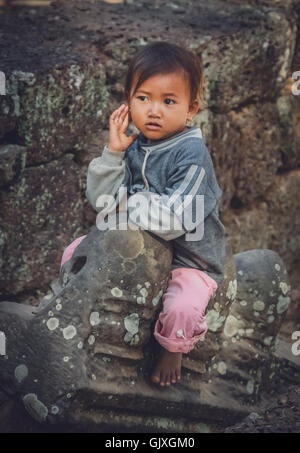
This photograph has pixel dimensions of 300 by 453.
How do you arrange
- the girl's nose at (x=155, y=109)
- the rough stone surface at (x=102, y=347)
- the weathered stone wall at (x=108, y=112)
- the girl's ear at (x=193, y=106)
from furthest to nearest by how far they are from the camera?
the weathered stone wall at (x=108, y=112) → the girl's ear at (x=193, y=106) → the girl's nose at (x=155, y=109) → the rough stone surface at (x=102, y=347)

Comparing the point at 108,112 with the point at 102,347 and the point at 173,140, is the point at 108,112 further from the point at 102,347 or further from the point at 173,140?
the point at 102,347

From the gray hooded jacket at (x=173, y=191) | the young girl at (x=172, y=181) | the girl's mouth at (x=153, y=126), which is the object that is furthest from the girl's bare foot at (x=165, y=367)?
the girl's mouth at (x=153, y=126)

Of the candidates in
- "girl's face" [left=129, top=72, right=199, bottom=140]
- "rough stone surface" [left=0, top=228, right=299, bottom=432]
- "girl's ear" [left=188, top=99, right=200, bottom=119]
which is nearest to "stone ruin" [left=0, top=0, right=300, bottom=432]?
"rough stone surface" [left=0, top=228, right=299, bottom=432]

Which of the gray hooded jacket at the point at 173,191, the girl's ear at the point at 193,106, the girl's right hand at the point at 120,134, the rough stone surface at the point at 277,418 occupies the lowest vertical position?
the rough stone surface at the point at 277,418

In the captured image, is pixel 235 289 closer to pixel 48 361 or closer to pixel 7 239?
pixel 48 361

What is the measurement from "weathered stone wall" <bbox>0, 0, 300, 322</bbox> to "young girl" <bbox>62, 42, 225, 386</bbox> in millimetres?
640

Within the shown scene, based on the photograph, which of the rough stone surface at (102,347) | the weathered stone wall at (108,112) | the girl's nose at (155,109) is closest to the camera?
the rough stone surface at (102,347)

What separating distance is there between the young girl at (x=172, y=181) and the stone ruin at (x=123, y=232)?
9cm

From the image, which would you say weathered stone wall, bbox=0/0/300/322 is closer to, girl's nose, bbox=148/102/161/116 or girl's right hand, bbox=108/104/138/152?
girl's right hand, bbox=108/104/138/152

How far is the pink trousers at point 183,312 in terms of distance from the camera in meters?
2.65

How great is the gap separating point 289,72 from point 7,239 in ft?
8.01

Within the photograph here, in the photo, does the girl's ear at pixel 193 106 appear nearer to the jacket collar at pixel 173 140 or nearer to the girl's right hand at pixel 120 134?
the jacket collar at pixel 173 140

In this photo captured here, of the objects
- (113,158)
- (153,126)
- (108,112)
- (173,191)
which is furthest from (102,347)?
(108,112)

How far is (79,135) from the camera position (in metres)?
3.63
